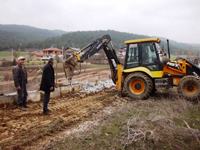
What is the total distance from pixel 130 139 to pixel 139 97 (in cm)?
401

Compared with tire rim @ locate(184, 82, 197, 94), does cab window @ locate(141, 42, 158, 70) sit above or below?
above

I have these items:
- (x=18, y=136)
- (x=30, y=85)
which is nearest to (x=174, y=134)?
(x=18, y=136)

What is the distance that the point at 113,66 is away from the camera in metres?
8.59

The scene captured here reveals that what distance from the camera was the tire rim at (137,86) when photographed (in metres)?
7.26

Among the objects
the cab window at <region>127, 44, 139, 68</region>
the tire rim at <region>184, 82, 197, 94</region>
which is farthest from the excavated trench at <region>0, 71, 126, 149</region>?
the tire rim at <region>184, 82, 197, 94</region>

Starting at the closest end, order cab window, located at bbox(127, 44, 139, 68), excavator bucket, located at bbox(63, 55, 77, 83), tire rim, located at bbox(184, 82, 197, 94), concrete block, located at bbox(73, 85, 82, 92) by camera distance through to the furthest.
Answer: tire rim, located at bbox(184, 82, 197, 94) < cab window, located at bbox(127, 44, 139, 68) < excavator bucket, located at bbox(63, 55, 77, 83) < concrete block, located at bbox(73, 85, 82, 92)

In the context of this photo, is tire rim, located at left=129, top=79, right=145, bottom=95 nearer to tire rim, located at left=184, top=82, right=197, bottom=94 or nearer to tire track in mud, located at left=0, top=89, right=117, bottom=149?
tire track in mud, located at left=0, top=89, right=117, bottom=149

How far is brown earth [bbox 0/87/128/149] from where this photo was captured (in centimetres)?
360

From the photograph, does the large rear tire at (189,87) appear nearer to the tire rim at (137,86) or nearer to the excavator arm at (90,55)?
the tire rim at (137,86)

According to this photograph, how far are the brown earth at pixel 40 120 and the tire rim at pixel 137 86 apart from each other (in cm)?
75

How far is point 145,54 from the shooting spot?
23.7 feet

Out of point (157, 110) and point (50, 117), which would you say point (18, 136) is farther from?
point (157, 110)

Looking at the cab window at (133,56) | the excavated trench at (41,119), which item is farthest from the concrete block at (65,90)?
the cab window at (133,56)

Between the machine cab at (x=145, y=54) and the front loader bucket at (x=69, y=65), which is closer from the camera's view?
the machine cab at (x=145, y=54)
